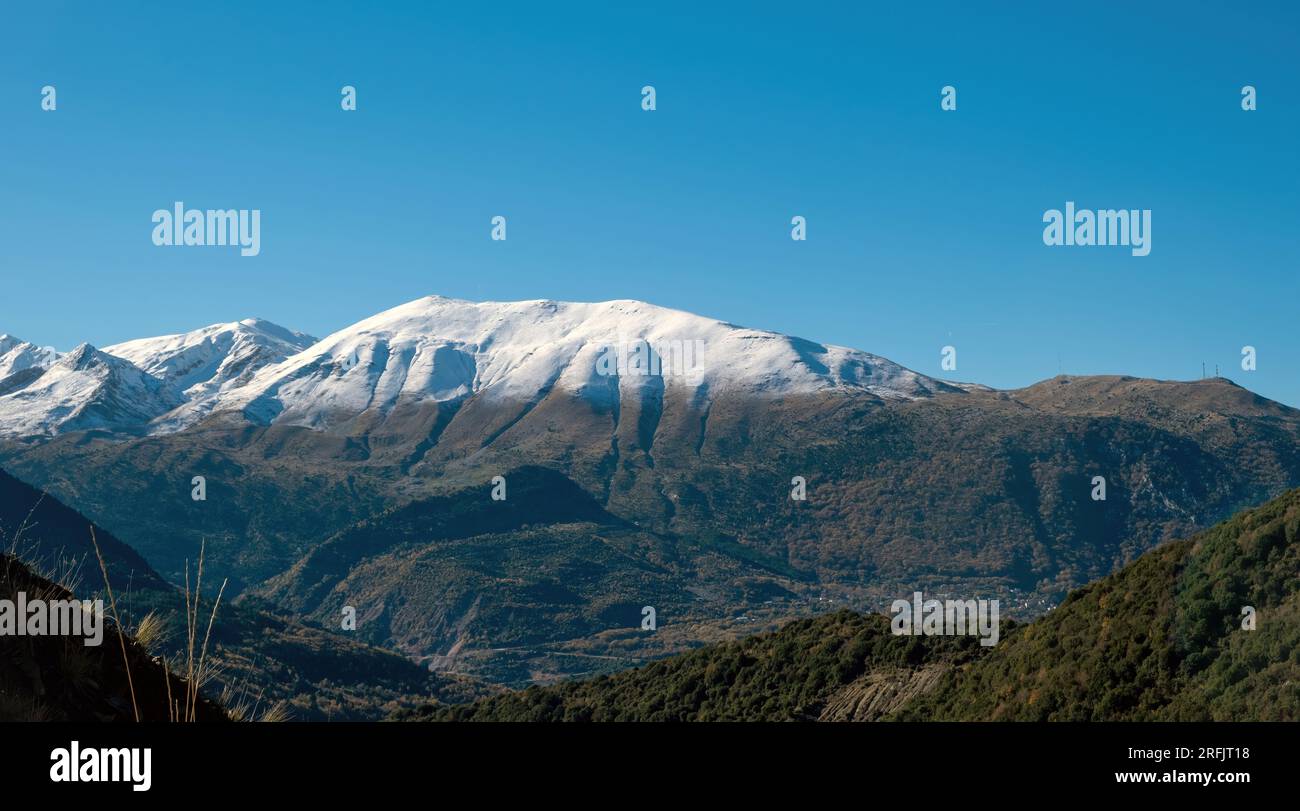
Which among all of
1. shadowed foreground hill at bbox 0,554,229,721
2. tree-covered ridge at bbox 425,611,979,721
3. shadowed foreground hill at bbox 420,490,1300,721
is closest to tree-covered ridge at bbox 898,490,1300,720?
shadowed foreground hill at bbox 420,490,1300,721

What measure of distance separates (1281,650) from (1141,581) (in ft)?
56.0

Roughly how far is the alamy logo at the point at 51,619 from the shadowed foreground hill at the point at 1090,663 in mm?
16554

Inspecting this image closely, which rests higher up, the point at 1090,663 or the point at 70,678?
the point at 70,678

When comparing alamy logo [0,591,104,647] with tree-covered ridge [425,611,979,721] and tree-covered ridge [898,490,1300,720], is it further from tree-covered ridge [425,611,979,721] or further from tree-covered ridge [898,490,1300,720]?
tree-covered ridge [425,611,979,721]
